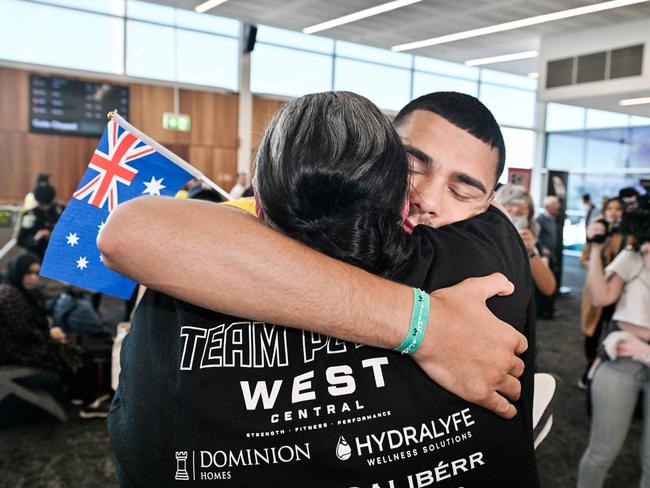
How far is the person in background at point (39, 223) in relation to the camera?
18.5 ft

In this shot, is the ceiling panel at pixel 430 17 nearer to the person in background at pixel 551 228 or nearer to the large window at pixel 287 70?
the large window at pixel 287 70

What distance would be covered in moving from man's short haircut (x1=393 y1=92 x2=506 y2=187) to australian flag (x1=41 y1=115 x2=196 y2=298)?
2.15 feet

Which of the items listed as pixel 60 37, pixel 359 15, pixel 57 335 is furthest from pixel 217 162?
pixel 57 335

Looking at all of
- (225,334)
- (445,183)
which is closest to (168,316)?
(225,334)

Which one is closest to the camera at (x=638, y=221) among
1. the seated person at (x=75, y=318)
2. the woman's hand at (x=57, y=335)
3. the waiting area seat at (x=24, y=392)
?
the waiting area seat at (x=24, y=392)

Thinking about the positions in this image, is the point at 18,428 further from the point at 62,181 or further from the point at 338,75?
the point at 338,75

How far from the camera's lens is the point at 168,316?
86 cm

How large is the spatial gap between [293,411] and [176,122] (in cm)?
1038

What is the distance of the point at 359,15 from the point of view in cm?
900

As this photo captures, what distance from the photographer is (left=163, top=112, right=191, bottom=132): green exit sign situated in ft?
34.0

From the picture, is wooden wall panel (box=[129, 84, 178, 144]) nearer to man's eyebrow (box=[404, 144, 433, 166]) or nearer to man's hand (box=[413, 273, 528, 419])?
man's eyebrow (box=[404, 144, 433, 166])

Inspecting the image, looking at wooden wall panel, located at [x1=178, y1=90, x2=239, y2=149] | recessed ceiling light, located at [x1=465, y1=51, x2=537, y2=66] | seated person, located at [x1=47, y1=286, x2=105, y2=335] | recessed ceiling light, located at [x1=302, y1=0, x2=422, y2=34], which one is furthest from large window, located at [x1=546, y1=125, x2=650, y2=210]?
seated person, located at [x1=47, y1=286, x2=105, y2=335]

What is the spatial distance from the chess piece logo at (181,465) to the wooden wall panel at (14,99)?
9928 mm

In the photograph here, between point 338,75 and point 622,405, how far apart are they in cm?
1041
